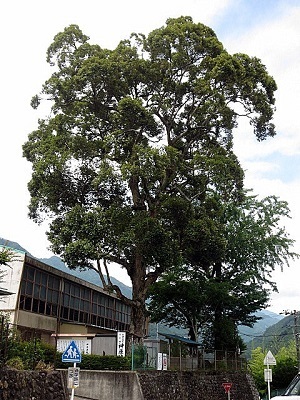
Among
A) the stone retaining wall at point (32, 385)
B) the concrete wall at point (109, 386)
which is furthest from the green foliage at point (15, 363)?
the concrete wall at point (109, 386)

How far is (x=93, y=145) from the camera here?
2662 centimetres

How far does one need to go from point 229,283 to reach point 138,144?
1495 centimetres

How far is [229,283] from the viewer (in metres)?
36.4

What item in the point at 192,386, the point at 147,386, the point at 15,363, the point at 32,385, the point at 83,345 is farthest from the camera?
the point at 192,386

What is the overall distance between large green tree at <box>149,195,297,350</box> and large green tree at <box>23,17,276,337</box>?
7.91m

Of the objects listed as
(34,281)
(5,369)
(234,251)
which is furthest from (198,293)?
(5,369)

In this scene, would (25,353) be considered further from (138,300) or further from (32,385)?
(138,300)

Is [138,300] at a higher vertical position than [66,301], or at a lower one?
lower

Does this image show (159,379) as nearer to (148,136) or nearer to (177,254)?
(177,254)

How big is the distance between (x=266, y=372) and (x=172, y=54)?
16.9m

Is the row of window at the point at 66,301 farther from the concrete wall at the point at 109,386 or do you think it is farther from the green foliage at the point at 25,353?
the green foliage at the point at 25,353

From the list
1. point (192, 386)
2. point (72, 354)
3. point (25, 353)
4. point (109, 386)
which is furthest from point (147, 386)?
point (72, 354)

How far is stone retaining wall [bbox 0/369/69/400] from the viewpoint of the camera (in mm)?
11750

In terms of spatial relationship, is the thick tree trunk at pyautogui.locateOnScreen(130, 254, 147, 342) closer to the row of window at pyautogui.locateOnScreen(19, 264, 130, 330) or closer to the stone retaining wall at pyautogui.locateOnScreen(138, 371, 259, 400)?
the stone retaining wall at pyautogui.locateOnScreen(138, 371, 259, 400)
